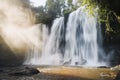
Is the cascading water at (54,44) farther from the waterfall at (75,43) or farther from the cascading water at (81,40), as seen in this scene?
the cascading water at (81,40)

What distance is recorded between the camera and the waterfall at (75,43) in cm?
3334

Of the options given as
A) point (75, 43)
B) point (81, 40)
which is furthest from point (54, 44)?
point (81, 40)

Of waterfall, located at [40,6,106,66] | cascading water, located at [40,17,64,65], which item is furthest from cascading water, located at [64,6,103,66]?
cascading water, located at [40,17,64,65]

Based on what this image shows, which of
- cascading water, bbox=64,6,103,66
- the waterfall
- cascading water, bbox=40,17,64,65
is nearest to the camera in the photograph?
cascading water, bbox=64,6,103,66

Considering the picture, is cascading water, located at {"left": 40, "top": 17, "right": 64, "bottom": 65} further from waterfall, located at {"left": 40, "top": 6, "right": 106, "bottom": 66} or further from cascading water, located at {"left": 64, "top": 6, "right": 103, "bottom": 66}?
cascading water, located at {"left": 64, "top": 6, "right": 103, "bottom": 66}

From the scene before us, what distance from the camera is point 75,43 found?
36.2m

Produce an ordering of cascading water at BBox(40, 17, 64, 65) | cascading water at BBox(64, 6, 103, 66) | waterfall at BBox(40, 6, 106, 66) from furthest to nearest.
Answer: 1. cascading water at BBox(40, 17, 64, 65)
2. waterfall at BBox(40, 6, 106, 66)
3. cascading water at BBox(64, 6, 103, 66)

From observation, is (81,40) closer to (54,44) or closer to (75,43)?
(75,43)

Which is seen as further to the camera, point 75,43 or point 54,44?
point 54,44

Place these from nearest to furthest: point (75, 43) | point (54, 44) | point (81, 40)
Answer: point (81, 40) < point (75, 43) < point (54, 44)

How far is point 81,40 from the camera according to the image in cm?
3581

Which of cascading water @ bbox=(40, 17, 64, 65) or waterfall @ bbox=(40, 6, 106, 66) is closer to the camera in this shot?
waterfall @ bbox=(40, 6, 106, 66)

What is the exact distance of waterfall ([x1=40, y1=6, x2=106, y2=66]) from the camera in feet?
109

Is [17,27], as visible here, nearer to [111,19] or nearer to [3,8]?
[3,8]
